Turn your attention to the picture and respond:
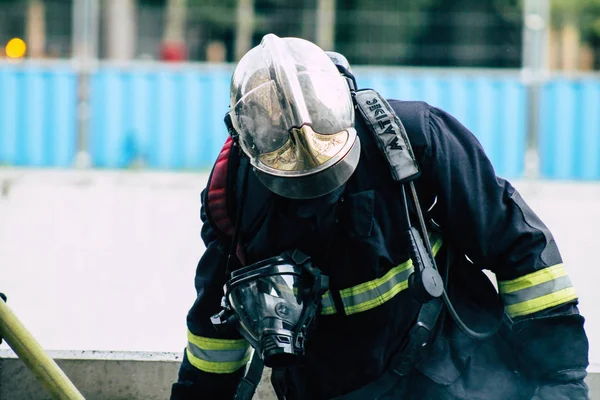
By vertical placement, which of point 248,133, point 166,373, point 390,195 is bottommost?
point 166,373

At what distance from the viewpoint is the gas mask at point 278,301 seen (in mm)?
2223

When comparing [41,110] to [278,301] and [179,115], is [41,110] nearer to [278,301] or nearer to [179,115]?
[179,115]

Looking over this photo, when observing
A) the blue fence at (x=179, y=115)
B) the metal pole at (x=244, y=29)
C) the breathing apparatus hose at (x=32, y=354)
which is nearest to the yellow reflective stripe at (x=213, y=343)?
the breathing apparatus hose at (x=32, y=354)

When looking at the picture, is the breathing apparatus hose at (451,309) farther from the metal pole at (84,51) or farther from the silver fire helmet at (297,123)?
the metal pole at (84,51)

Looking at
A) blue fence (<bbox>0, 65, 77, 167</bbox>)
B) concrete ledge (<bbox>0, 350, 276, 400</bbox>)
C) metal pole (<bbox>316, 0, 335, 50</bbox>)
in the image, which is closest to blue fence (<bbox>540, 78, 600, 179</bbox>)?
metal pole (<bbox>316, 0, 335, 50</bbox>)

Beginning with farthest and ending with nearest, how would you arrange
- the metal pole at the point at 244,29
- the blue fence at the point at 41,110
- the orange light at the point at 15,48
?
the orange light at the point at 15,48
the metal pole at the point at 244,29
the blue fence at the point at 41,110

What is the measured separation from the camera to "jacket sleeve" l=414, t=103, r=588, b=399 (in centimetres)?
Result: 228

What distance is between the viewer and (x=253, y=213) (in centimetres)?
237

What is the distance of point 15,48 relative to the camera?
51.9 ft

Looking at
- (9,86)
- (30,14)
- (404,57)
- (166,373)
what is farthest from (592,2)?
(166,373)

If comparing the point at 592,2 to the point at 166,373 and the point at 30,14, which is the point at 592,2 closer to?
the point at 30,14

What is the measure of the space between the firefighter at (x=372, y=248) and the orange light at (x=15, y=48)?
46.6 ft

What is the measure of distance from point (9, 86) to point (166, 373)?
8.67 metres

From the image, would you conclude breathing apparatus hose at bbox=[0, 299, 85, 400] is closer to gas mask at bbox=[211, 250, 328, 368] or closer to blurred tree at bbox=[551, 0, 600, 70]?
gas mask at bbox=[211, 250, 328, 368]
